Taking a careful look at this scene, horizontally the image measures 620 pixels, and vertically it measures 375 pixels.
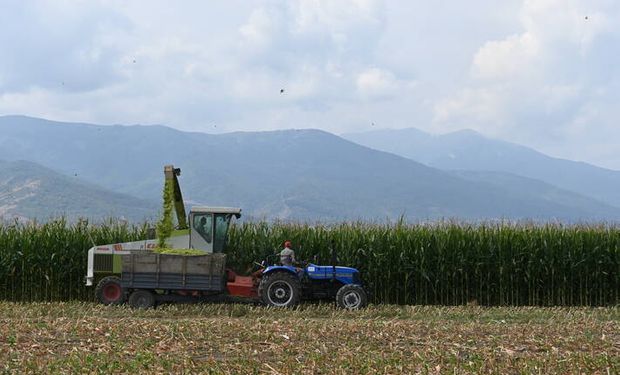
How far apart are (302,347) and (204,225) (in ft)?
28.2

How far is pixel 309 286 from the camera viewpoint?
20891 millimetres

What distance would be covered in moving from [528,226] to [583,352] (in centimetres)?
1483

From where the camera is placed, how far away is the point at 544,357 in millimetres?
11961

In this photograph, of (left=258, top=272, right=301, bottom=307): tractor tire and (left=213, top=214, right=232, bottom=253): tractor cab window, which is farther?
(left=213, top=214, right=232, bottom=253): tractor cab window

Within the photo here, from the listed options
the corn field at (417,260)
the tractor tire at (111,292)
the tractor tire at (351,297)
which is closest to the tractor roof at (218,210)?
the tractor tire at (111,292)

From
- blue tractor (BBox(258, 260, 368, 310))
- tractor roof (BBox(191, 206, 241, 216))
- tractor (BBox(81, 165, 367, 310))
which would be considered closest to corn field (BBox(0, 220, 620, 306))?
blue tractor (BBox(258, 260, 368, 310))

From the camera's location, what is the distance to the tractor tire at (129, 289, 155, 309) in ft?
66.2

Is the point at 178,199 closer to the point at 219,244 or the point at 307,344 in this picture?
the point at 219,244

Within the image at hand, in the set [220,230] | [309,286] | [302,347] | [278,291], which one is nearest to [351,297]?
[309,286]

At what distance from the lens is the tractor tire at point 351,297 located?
20438 mm

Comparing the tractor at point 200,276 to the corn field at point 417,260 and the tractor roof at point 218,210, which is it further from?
the corn field at point 417,260

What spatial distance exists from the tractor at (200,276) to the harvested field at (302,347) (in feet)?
6.67

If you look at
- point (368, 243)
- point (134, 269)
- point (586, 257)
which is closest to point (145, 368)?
point (134, 269)

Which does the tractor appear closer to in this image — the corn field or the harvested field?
the harvested field
